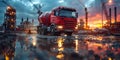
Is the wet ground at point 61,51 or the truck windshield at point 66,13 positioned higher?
the truck windshield at point 66,13

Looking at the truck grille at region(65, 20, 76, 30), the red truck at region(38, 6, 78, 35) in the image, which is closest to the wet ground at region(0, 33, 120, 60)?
the red truck at region(38, 6, 78, 35)

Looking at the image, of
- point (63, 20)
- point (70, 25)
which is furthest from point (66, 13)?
point (70, 25)

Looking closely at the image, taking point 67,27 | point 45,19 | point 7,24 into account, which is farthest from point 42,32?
point 7,24

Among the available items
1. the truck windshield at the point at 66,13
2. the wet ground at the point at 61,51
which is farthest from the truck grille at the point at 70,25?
the wet ground at the point at 61,51

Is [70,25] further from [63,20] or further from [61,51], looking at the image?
[61,51]

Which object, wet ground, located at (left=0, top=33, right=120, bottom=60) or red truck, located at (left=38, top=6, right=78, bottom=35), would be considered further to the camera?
red truck, located at (left=38, top=6, right=78, bottom=35)

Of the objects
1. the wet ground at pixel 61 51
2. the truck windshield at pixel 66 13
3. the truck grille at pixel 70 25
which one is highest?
the truck windshield at pixel 66 13

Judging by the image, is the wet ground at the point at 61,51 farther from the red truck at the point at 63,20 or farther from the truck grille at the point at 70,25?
the truck grille at the point at 70,25

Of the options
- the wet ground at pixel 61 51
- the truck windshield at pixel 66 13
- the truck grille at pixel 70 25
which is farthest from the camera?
the truck grille at pixel 70 25

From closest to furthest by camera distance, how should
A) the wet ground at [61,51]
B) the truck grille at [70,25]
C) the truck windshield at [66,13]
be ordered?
the wet ground at [61,51] → the truck windshield at [66,13] → the truck grille at [70,25]

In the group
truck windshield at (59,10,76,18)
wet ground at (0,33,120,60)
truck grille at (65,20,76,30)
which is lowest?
wet ground at (0,33,120,60)

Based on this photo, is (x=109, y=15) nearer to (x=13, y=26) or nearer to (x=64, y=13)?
(x=13, y=26)

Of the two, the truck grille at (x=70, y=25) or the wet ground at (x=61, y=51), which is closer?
the wet ground at (x=61, y=51)

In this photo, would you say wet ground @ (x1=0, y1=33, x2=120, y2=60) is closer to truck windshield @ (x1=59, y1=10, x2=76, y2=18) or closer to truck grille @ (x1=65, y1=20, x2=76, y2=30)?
truck windshield @ (x1=59, y1=10, x2=76, y2=18)
